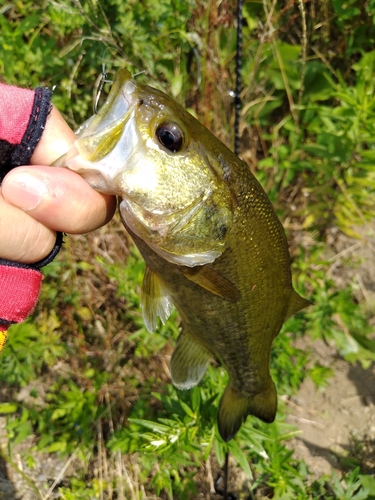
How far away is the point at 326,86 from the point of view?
300 centimetres

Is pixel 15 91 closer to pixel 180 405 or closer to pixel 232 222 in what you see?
pixel 232 222

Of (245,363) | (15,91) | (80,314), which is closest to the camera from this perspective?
(15,91)

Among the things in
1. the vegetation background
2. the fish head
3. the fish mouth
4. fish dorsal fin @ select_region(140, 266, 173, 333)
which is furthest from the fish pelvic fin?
the fish mouth

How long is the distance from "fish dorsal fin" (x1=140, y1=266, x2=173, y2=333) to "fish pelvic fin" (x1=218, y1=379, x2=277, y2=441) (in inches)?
22.9

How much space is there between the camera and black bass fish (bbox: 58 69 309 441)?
3.53ft

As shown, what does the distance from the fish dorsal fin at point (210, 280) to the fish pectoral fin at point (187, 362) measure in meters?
0.40

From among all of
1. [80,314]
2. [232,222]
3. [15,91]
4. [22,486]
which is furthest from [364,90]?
[22,486]

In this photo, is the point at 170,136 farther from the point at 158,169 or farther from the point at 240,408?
the point at 240,408

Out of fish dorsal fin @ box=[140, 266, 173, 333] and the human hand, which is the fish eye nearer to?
the human hand

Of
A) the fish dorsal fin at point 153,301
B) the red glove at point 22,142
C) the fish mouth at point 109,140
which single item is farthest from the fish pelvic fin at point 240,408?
the fish mouth at point 109,140

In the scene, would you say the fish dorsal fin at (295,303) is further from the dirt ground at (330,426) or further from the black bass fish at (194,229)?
the dirt ground at (330,426)

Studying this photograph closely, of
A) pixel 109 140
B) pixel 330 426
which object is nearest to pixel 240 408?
pixel 109 140

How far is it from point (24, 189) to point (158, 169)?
34cm

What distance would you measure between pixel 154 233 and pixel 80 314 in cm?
174
